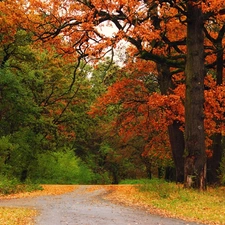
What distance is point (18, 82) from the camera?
2267cm

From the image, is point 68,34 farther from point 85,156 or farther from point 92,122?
point 85,156

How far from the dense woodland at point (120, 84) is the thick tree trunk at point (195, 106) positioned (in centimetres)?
4

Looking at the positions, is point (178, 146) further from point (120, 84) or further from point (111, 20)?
point (111, 20)

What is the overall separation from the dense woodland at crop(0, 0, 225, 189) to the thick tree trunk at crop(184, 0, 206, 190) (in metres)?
0.04

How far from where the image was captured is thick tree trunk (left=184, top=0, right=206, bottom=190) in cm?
1633

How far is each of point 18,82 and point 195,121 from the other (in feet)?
36.3

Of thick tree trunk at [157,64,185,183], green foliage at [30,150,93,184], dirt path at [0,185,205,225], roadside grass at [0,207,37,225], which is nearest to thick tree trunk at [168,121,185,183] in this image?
thick tree trunk at [157,64,185,183]

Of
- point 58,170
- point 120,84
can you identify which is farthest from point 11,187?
point 58,170

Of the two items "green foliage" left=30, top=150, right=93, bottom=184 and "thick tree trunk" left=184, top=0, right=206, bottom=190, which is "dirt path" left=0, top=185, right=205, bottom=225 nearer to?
"thick tree trunk" left=184, top=0, right=206, bottom=190

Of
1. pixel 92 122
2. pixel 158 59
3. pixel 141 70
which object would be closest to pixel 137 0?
pixel 158 59

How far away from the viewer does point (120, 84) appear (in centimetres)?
2380

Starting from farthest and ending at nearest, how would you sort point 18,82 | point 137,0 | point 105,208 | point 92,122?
point 92,122
point 18,82
point 137,0
point 105,208

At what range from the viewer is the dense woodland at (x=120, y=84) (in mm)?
16641

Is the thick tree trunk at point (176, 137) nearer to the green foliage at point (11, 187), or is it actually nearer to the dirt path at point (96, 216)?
the green foliage at point (11, 187)
